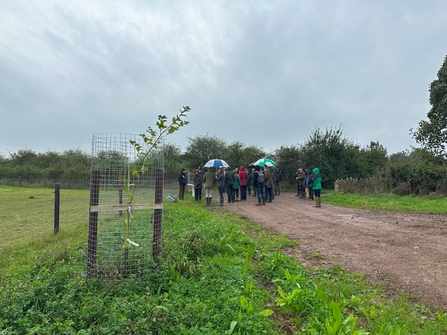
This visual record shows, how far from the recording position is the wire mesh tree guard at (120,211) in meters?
3.82

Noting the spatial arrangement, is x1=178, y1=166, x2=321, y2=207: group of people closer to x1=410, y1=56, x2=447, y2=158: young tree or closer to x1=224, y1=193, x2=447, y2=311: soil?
x1=224, y1=193, x2=447, y2=311: soil

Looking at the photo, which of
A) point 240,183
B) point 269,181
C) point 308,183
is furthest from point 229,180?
point 308,183

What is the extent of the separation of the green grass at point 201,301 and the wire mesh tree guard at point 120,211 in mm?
196

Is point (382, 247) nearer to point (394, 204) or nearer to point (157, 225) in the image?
point (157, 225)

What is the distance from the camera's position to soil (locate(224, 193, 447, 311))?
4352 millimetres

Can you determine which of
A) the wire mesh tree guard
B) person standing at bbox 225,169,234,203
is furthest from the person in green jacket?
the wire mesh tree guard

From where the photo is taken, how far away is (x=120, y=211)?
13.2 feet

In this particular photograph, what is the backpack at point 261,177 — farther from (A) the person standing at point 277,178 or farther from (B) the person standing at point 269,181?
(A) the person standing at point 277,178

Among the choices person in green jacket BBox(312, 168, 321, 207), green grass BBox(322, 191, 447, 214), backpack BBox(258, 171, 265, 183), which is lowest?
green grass BBox(322, 191, 447, 214)

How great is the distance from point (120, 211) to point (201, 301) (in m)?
1.53

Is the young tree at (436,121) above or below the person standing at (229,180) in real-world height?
above

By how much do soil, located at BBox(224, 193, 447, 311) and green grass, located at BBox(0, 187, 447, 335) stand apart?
0.41 m

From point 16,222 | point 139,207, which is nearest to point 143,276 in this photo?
point 139,207

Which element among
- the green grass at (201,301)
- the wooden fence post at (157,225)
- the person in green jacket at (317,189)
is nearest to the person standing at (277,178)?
the person in green jacket at (317,189)
